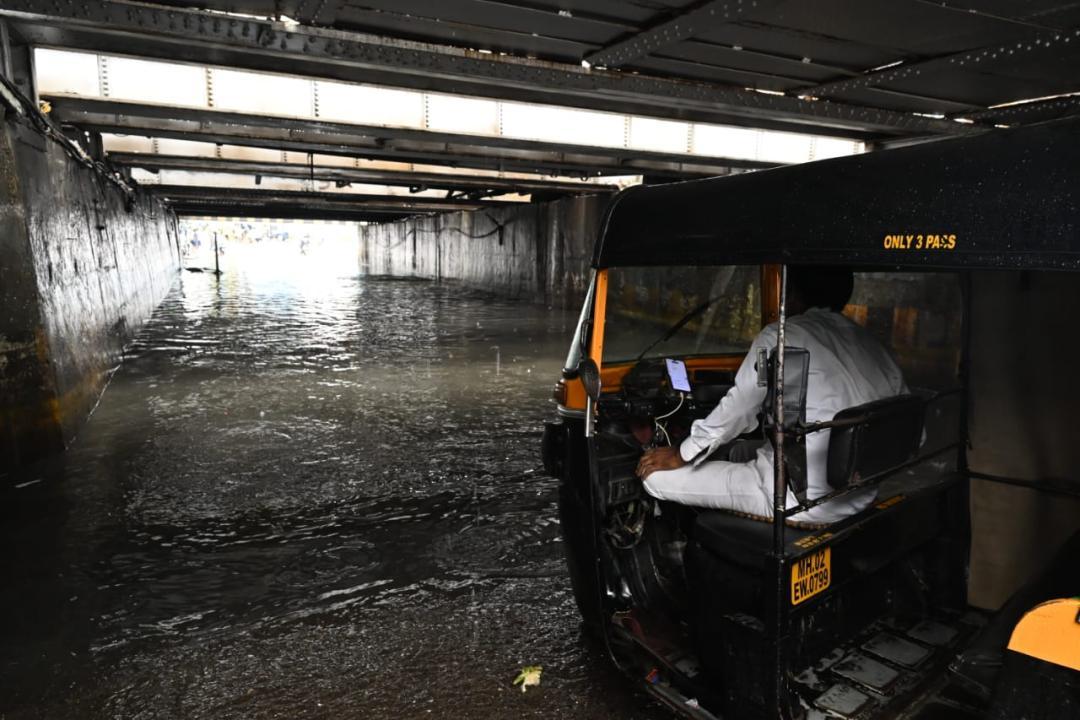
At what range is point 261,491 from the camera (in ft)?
20.7

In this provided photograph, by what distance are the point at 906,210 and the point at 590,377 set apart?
1418 mm

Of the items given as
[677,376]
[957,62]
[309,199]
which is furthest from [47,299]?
[309,199]

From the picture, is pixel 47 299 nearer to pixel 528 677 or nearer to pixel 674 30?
pixel 528 677

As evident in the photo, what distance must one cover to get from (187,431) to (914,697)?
25.0 feet

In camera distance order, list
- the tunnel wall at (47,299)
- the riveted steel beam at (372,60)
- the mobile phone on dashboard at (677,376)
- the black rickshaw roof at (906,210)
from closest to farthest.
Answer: the black rickshaw roof at (906,210) < the mobile phone on dashboard at (677,376) < the riveted steel beam at (372,60) < the tunnel wall at (47,299)

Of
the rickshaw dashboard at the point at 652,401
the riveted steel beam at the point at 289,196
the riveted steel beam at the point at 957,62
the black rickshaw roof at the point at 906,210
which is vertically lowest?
the rickshaw dashboard at the point at 652,401

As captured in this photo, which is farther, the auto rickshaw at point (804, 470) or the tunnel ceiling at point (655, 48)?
the tunnel ceiling at point (655, 48)

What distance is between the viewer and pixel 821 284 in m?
3.35

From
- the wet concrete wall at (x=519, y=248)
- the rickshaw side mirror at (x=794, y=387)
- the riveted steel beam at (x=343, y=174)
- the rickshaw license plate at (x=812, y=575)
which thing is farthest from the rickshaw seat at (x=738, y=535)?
the wet concrete wall at (x=519, y=248)

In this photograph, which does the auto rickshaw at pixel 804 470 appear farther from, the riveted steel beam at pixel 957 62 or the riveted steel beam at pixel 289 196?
the riveted steel beam at pixel 289 196

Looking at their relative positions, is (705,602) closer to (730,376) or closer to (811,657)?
(811,657)

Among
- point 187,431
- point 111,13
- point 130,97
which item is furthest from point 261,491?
point 130,97

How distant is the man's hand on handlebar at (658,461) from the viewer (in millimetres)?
3322

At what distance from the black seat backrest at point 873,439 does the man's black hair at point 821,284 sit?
579mm
